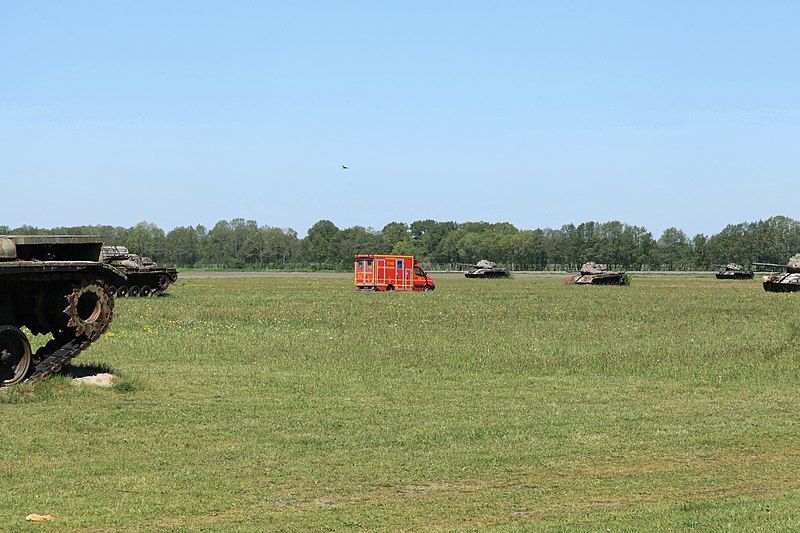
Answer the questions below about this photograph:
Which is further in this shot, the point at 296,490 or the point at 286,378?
the point at 286,378

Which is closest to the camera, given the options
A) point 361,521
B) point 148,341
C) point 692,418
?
point 361,521

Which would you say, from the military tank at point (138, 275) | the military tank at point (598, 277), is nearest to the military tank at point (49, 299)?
the military tank at point (138, 275)

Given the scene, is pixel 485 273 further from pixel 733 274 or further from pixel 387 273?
pixel 387 273

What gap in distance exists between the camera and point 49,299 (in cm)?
2045

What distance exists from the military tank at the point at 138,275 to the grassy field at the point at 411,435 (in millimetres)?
25633

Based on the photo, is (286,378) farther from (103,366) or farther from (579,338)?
(579,338)

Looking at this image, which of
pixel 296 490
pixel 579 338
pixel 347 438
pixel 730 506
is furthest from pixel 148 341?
pixel 730 506

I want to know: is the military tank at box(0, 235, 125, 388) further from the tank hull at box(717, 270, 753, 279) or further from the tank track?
the tank hull at box(717, 270, 753, 279)

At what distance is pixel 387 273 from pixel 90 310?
168ft

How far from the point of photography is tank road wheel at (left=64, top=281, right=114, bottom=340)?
20.4m

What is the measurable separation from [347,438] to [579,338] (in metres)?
17.5

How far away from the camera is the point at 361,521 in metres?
10.3

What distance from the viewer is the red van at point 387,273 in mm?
72188

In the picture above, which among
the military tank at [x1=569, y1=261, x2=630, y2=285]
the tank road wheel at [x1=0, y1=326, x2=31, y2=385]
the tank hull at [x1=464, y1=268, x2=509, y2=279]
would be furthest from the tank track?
the tank hull at [x1=464, y1=268, x2=509, y2=279]
